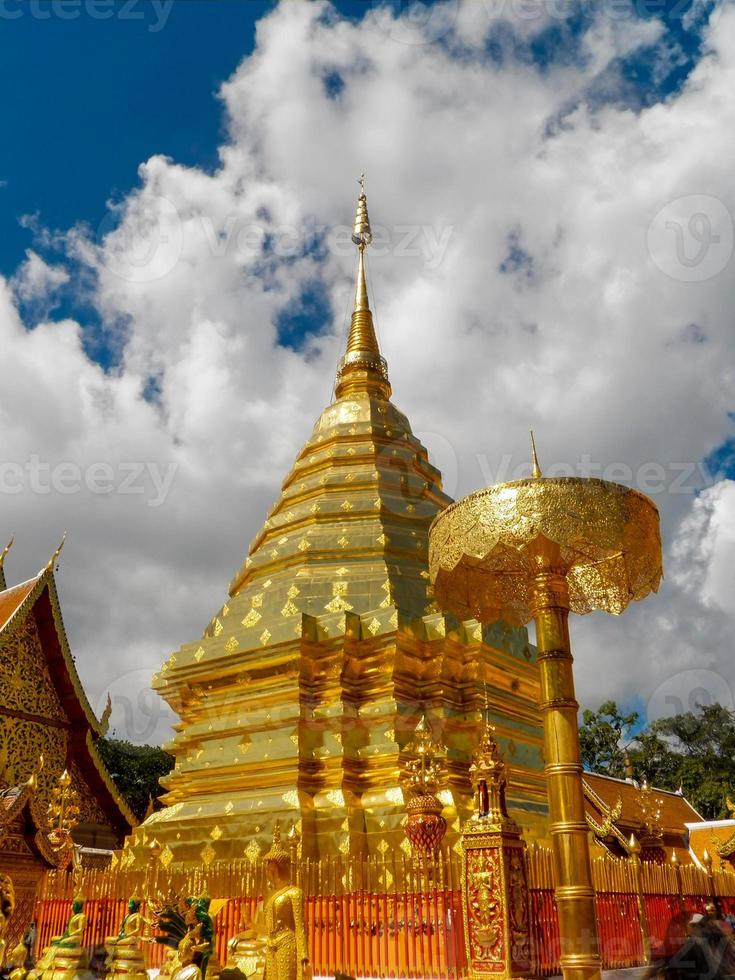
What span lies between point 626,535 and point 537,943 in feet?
11.8

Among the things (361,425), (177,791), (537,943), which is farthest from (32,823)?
(361,425)

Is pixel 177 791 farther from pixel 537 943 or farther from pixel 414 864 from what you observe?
pixel 537 943

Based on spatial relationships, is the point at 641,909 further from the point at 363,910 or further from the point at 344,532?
the point at 344,532

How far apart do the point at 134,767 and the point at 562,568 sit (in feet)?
109

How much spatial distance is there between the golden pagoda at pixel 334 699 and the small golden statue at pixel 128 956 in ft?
14.8

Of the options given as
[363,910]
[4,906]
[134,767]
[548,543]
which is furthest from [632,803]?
[134,767]

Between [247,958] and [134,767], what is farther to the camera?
[134,767]

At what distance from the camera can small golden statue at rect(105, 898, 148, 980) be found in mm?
7285

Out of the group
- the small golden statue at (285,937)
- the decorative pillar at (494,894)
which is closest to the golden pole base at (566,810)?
the decorative pillar at (494,894)

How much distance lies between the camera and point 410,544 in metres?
15.4

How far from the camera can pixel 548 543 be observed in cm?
793

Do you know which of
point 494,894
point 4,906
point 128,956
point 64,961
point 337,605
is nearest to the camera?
point 494,894

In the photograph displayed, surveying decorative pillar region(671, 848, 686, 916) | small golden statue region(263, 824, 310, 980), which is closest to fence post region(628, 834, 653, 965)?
decorative pillar region(671, 848, 686, 916)

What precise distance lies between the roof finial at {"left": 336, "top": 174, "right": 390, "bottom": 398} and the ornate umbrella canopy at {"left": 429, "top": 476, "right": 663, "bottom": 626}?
10913 mm
